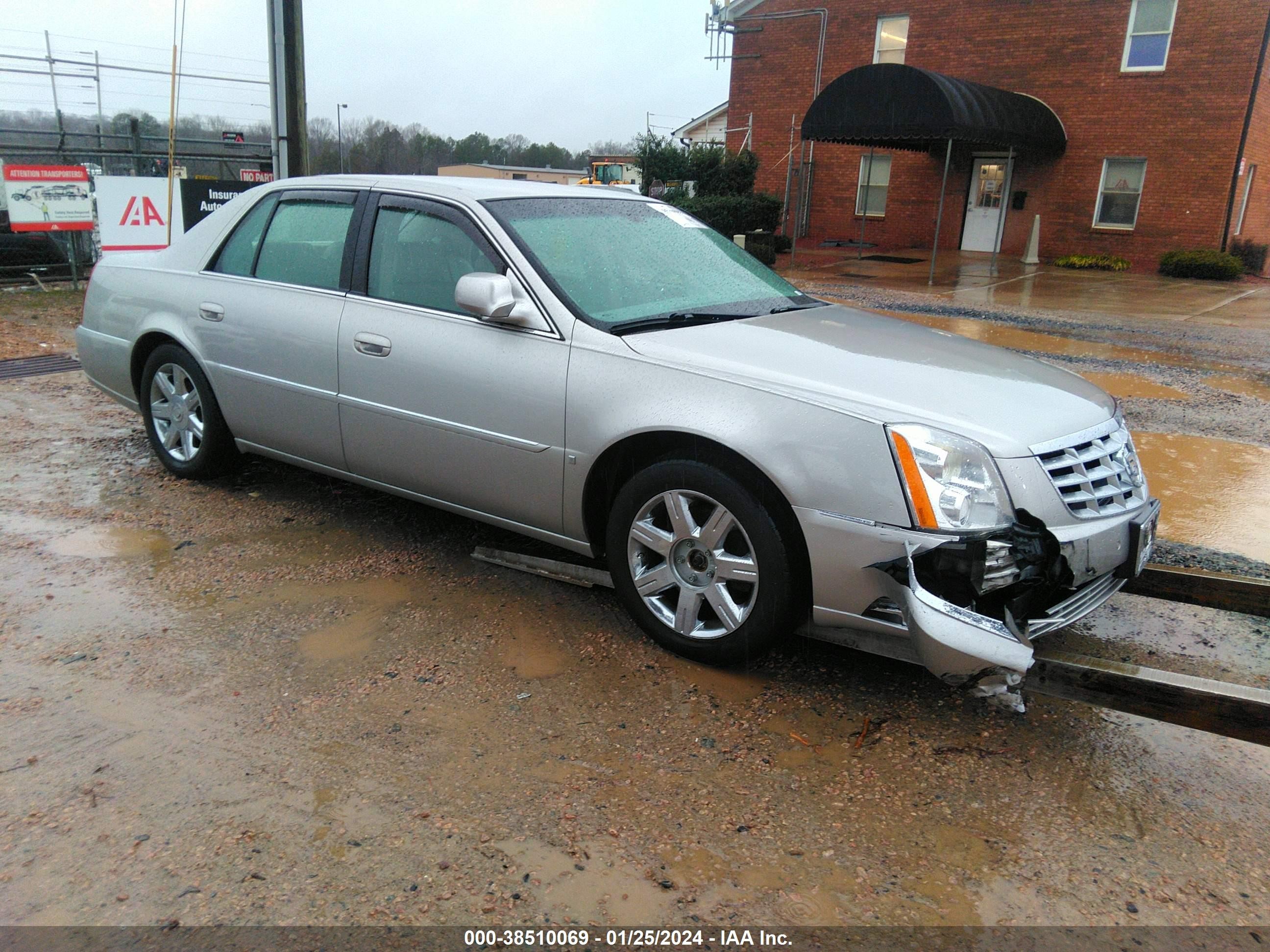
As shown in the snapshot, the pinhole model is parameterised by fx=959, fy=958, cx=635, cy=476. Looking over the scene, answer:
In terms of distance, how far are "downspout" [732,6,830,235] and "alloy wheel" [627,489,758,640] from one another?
21123 millimetres

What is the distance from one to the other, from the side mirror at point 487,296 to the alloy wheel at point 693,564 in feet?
3.13

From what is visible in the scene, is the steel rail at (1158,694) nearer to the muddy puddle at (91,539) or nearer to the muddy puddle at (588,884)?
the muddy puddle at (588,884)

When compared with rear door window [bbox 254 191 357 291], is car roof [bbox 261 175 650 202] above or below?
above

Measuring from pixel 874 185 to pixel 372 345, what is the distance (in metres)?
22.5

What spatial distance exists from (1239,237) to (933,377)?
22.8 m

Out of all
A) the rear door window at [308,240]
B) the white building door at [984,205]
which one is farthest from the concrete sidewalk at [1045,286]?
the rear door window at [308,240]

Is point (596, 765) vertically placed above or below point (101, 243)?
below

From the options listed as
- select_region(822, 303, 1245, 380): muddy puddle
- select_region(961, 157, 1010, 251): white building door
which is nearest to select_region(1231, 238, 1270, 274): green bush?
select_region(961, 157, 1010, 251): white building door

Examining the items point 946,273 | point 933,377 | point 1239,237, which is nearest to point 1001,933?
point 933,377

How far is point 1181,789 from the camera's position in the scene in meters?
2.86

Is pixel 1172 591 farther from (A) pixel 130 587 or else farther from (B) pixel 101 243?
(B) pixel 101 243

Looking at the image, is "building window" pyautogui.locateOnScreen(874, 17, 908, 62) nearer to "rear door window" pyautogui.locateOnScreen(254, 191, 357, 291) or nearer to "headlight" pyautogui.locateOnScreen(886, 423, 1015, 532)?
"rear door window" pyautogui.locateOnScreen(254, 191, 357, 291)

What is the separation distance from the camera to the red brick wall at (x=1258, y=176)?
2009cm

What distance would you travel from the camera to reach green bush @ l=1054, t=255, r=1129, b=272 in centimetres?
2086
